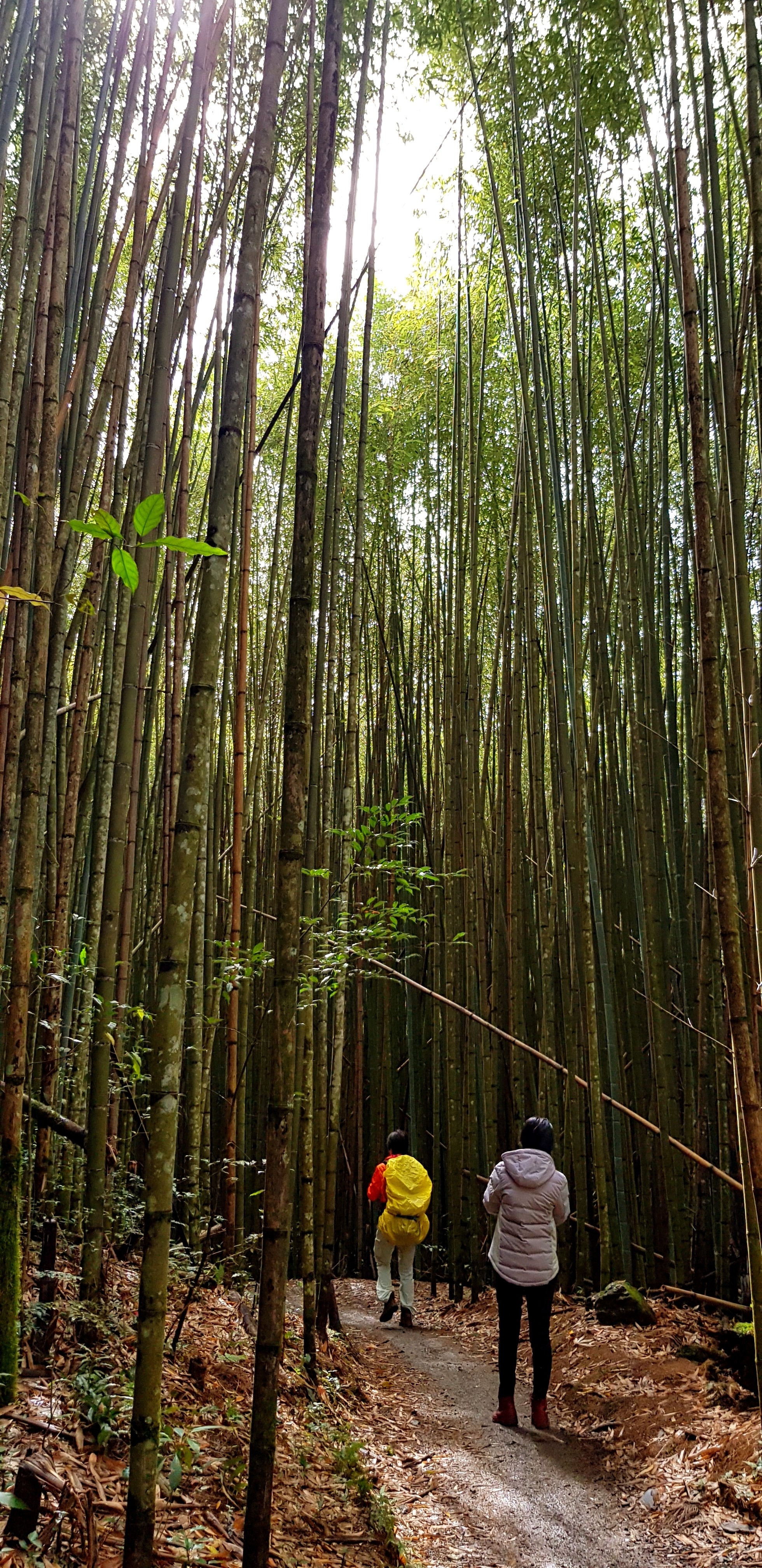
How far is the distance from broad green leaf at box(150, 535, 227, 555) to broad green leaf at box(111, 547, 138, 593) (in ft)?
0.12

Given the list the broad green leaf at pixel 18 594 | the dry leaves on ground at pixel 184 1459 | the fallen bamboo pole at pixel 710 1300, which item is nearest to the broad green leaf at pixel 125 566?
the broad green leaf at pixel 18 594

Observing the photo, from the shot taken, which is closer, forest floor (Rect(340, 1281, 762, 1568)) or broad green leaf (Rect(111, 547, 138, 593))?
broad green leaf (Rect(111, 547, 138, 593))

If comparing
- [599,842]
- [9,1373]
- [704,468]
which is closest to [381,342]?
Result: [599,842]

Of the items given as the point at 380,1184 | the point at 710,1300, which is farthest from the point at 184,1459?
the point at 380,1184

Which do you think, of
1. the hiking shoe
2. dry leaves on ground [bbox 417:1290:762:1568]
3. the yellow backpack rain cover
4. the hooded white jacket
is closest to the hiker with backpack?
the yellow backpack rain cover

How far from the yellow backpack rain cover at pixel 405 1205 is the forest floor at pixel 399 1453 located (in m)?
0.76

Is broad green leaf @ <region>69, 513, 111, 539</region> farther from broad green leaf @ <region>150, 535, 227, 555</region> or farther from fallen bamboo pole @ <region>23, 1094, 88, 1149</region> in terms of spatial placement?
fallen bamboo pole @ <region>23, 1094, 88, 1149</region>

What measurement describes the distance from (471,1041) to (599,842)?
1.33m

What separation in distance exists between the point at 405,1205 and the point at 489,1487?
1.90 m

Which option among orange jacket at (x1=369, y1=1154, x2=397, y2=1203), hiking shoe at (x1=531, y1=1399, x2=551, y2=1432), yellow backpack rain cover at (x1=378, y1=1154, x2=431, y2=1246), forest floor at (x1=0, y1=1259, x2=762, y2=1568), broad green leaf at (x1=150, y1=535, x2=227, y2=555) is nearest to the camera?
broad green leaf at (x1=150, y1=535, x2=227, y2=555)

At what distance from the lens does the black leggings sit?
2994mm

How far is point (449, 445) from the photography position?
589cm

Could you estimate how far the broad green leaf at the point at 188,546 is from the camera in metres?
1.02

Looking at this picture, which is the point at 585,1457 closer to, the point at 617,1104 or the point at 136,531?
the point at 617,1104
